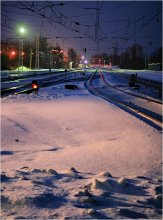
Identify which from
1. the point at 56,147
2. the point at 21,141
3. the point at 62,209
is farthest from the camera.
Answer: the point at 21,141

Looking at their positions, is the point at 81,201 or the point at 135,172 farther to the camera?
the point at 135,172

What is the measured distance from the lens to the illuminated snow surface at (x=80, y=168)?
4.18 metres

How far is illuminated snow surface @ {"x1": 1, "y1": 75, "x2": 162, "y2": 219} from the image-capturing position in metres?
4.18

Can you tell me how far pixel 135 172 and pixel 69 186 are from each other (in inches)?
56.9

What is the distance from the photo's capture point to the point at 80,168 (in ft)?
20.7

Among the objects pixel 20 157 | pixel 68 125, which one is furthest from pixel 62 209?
pixel 68 125

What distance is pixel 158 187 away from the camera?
16.3 feet

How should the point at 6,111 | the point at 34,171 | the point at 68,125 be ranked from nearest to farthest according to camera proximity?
the point at 34,171, the point at 68,125, the point at 6,111

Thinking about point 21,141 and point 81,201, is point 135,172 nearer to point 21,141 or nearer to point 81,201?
point 81,201

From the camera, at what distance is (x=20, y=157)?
7.28 m

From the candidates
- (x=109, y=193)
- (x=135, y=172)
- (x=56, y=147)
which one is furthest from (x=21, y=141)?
(x=109, y=193)

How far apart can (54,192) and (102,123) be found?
677 cm

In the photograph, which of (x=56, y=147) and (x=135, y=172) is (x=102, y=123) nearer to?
(x=56, y=147)

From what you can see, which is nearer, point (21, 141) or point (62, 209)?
point (62, 209)
